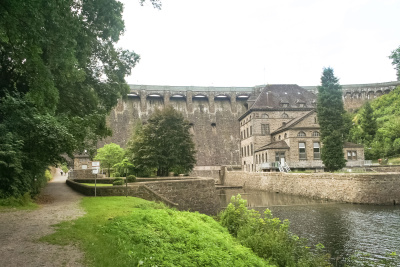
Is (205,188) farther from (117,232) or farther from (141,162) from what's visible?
(117,232)

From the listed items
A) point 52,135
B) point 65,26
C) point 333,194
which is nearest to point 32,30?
point 65,26

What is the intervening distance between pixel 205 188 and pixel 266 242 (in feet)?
41.4

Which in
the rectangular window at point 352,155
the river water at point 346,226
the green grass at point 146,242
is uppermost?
the rectangular window at point 352,155

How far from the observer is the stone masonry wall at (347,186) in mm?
23469

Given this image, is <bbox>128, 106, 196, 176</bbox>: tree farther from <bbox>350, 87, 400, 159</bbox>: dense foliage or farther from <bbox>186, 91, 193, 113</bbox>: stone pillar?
<bbox>186, 91, 193, 113</bbox>: stone pillar

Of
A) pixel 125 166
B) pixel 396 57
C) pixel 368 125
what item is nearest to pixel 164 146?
pixel 125 166

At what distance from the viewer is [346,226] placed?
54.7ft

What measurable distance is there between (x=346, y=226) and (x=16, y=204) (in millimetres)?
15623

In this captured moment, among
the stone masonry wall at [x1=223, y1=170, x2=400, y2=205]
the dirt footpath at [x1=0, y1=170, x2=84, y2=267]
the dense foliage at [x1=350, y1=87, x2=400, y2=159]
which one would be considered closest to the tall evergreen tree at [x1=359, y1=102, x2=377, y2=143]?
the dense foliage at [x1=350, y1=87, x2=400, y2=159]

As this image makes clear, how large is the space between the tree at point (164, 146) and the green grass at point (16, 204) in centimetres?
1881

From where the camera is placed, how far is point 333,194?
2631 cm

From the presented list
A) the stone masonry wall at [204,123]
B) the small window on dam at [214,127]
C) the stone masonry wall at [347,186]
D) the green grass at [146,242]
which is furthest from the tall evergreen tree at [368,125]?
the green grass at [146,242]

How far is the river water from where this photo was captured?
13.0 m

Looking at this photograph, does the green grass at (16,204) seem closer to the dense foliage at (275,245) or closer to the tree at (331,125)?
the dense foliage at (275,245)
